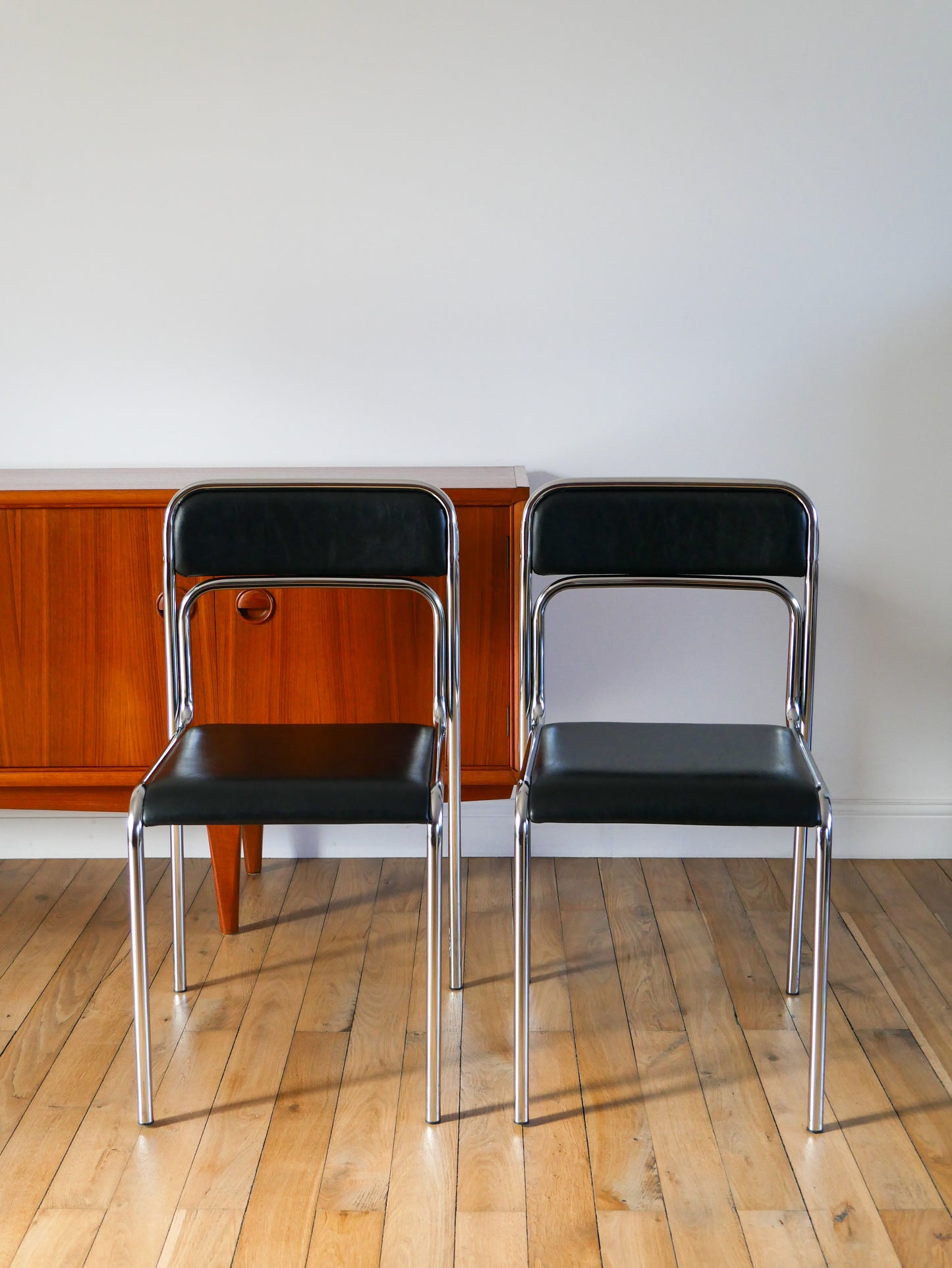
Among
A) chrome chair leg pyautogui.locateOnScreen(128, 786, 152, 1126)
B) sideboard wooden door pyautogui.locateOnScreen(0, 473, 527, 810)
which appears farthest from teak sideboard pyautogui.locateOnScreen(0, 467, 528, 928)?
chrome chair leg pyautogui.locateOnScreen(128, 786, 152, 1126)

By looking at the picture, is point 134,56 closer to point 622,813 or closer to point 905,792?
point 622,813

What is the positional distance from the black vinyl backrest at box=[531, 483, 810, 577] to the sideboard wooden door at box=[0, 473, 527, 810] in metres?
0.23

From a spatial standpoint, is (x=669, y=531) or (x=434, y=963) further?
(x=669, y=531)

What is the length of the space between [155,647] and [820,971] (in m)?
1.41

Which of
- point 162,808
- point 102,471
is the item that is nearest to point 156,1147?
point 162,808

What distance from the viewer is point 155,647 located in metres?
2.31

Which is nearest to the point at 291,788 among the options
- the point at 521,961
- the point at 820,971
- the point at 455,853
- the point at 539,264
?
the point at 521,961

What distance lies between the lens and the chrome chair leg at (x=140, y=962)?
5.46 feet

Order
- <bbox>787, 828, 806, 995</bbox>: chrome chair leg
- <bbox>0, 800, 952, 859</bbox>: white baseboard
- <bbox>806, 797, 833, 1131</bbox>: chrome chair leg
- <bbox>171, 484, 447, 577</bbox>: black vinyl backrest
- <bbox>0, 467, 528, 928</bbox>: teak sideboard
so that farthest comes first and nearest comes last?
<bbox>0, 800, 952, 859</bbox>: white baseboard → <bbox>0, 467, 528, 928</bbox>: teak sideboard → <bbox>787, 828, 806, 995</bbox>: chrome chair leg → <bbox>171, 484, 447, 577</bbox>: black vinyl backrest → <bbox>806, 797, 833, 1131</bbox>: chrome chair leg

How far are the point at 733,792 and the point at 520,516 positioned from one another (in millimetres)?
807

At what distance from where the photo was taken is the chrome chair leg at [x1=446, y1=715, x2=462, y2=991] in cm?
208

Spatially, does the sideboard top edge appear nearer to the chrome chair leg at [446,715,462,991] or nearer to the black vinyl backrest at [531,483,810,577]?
the black vinyl backrest at [531,483,810,577]

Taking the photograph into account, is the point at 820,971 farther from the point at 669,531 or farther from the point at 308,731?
the point at 308,731

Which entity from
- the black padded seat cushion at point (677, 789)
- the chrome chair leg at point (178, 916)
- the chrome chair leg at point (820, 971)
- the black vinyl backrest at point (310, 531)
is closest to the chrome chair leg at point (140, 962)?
the chrome chair leg at point (178, 916)
